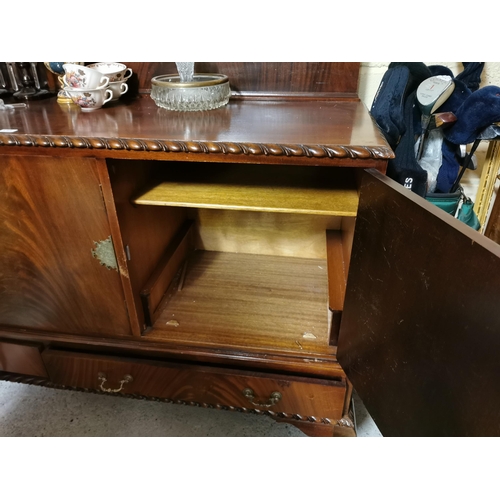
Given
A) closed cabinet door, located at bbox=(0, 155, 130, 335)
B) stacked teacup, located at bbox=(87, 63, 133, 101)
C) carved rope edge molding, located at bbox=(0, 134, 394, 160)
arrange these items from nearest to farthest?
carved rope edge molding, located at bbox=(0, 134, 394, 160), closed cabinet door, located at bbox=(0, 155, 130, 335), stacked teacup, located at bbox=(87, 63, 133, 101)

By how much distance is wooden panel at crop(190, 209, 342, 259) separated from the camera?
3.84 feet

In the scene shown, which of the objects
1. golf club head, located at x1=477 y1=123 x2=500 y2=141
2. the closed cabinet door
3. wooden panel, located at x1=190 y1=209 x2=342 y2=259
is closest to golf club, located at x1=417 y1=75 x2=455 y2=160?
golf club head, located at x1=477 y1=123 x2=500 y2=141

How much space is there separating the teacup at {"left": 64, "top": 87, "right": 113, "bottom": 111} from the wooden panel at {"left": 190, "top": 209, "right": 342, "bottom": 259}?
0.42 metres

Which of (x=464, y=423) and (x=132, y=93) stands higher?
(x=132, y=93)

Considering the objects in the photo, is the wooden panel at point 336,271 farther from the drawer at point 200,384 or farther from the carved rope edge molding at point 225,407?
the carved rope edge molding at point 225,407

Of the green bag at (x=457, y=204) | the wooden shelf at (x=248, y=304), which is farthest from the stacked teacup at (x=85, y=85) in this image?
the green bag at (x=457, y=204)

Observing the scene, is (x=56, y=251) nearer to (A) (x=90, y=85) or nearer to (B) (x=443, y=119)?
(A) (x=90, y=85)

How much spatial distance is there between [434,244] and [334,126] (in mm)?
371

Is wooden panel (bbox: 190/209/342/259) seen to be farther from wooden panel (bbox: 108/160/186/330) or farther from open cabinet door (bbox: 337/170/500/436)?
open cabinet door (bbox: 337/170/500/436)

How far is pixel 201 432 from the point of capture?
112 centimetres

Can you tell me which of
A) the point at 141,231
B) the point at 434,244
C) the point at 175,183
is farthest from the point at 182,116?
the point at 434,244

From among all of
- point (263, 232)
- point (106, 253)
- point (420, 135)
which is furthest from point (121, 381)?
point (420, 135)

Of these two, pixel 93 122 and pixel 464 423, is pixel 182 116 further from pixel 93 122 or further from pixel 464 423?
pixel 464 423

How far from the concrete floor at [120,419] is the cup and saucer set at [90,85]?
884 millimetres
